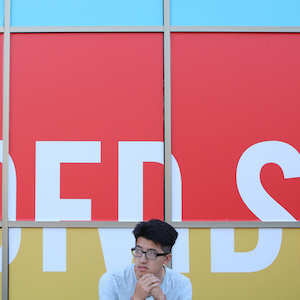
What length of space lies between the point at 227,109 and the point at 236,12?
0.89 meters

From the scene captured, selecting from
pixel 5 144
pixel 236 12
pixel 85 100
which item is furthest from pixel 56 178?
pixel 236 12

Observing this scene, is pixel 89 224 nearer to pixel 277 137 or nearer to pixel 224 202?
pixel 224 202

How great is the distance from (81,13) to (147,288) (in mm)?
2399

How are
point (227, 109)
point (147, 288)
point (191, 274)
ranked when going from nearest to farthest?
1. point (147, 288)
2. point (191, 274)
3. point (227, 109)

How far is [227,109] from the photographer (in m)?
2.88

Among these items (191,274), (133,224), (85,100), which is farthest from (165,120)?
(191,274)

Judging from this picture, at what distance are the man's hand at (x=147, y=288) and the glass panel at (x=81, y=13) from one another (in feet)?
7.20

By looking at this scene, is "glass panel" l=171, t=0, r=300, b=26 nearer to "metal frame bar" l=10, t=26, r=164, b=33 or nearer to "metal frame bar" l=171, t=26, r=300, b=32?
"metal frame bar" l=171, t=26, r=300, b=32

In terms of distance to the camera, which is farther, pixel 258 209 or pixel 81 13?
pixel 81 13

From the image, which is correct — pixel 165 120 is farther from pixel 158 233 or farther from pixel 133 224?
pixel 158 233

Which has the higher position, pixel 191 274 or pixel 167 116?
pixel 167 116

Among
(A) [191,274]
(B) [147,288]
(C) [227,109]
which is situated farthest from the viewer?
(C) [227,109]

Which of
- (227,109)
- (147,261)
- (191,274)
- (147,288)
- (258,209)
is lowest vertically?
(191,274)

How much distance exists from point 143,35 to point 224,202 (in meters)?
1.66
